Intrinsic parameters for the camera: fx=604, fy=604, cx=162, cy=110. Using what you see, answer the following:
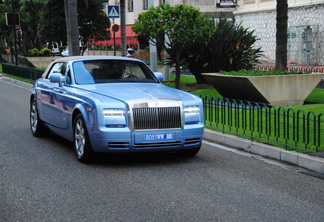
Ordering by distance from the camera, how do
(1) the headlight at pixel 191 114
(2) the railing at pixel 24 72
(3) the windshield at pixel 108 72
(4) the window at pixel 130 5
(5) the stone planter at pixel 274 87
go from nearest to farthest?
1. (1) the headlight at pixel 191 114
2. (3) the windshield at pixel 108 72
3. (5) the stone planter at pixel 274 87
4. (2) the railing at pixel 24 72
5. (4) the window at pixel 130 5

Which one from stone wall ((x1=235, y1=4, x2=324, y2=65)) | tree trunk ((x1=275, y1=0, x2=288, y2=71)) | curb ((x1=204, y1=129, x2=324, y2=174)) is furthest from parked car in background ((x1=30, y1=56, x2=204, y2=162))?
stone wall ((x1=235, y1=4, x2=324, y2=65))

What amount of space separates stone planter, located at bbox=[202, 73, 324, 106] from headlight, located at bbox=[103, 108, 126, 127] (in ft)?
23.8

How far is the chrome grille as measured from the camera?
8445 mm

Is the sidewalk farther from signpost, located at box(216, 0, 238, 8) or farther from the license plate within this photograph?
signpost, located at box(216, 0, 238, 8)

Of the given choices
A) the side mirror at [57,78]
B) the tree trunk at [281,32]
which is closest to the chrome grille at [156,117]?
the side mirror at [57,78]

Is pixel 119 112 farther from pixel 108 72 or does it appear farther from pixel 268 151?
pixel 268 151

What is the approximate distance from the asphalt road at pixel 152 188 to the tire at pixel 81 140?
0.43 feet

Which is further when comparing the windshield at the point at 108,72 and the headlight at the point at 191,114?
the windshield at the point at 108,72

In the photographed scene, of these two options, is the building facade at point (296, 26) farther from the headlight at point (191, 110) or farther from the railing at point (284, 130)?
the headlight at point (191, 110)

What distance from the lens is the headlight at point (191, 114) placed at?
8.77 meters

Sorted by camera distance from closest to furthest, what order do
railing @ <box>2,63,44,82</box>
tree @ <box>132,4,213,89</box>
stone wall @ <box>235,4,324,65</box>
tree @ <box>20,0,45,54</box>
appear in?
tree @ <box>132,4,213,89</box> → railing @ <box>2,63,44,82</box> → stone wall @ <box>235,4,324,65</box> → tree @ <box>20,0,45,54</box>

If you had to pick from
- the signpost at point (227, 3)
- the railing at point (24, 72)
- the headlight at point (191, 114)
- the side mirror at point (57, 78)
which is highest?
the signpost at point (227, 3)

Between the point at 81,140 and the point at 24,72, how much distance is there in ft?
74.4

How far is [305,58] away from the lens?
1371 inches
